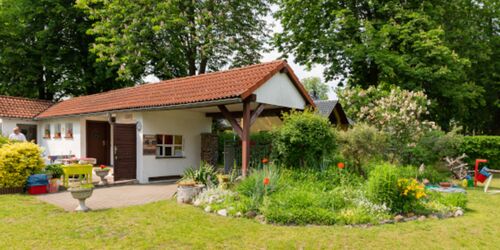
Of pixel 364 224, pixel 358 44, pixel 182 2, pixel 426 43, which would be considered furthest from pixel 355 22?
pixel 364 224

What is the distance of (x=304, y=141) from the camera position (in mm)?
10164

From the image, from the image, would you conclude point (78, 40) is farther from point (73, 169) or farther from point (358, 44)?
point (358, 44)

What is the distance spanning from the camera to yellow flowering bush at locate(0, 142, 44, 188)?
10.2 meters

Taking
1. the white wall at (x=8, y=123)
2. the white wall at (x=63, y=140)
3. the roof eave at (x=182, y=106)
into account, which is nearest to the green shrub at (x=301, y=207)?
the roof eave at (x=182, y=106)

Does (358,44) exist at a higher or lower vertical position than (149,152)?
higher

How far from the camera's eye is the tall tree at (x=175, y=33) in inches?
866

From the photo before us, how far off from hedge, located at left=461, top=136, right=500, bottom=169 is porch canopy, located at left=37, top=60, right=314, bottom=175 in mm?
9943

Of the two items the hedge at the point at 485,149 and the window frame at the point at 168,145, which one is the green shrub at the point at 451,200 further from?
the hedge at the point at 485,149

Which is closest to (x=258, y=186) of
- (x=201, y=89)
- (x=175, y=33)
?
(x=201, y=89)

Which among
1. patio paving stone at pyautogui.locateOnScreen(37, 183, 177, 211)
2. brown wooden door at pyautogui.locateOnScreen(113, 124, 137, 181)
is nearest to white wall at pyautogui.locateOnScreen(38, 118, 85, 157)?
brown wooden door at pyautogui.locateOnScreen(113, 124, 137, 181)

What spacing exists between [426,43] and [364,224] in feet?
44.3

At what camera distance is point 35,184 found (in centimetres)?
1038

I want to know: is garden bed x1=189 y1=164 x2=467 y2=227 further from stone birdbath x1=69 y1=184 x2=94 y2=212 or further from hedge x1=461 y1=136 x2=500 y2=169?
hedge x1=461 y1=136 x2=500 y2=169

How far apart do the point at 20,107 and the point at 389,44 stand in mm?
21314
